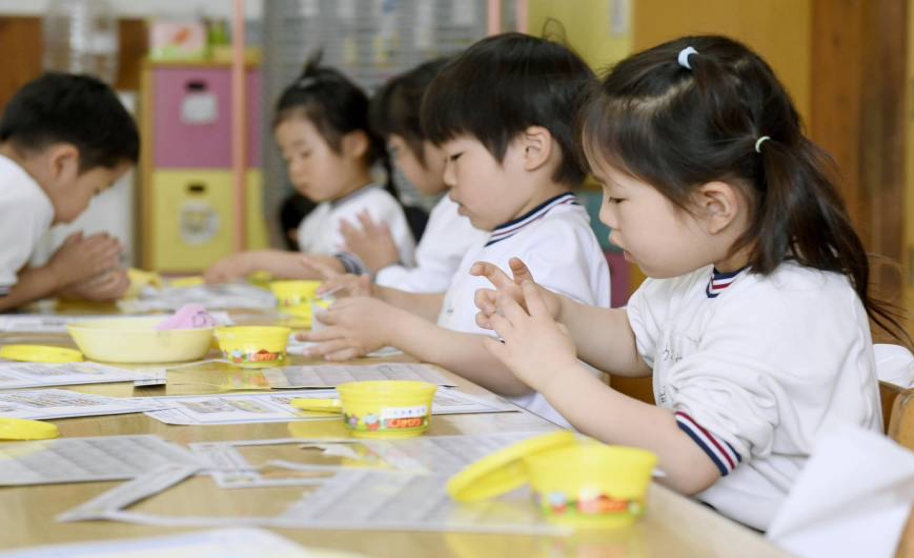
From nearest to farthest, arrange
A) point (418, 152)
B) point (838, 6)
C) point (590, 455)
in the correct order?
point (590, 455), point (418, 152), point (838, 6)

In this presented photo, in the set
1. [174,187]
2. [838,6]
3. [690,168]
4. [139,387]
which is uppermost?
[838,6]

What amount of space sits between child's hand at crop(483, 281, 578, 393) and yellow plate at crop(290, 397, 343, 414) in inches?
5.8

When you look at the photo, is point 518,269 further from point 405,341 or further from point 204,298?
point 204,298

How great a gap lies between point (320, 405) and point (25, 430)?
25cm

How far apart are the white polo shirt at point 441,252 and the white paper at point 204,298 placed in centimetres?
29

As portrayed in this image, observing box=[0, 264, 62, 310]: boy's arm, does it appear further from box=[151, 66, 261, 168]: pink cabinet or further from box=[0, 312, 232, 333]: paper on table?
box=[151, 66, 261, 168]: pink cabinet

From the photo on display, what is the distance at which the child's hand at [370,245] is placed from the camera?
8.89 ft

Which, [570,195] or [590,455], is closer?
[590,455]

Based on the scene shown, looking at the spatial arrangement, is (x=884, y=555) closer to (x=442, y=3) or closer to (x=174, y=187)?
(x=442, y=3)

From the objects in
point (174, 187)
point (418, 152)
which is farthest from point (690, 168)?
point (174, 187)

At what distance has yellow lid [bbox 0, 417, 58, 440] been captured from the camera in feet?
3.02

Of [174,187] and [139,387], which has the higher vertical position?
[139,387]

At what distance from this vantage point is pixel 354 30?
4391mm

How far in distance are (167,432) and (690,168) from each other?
54cm
